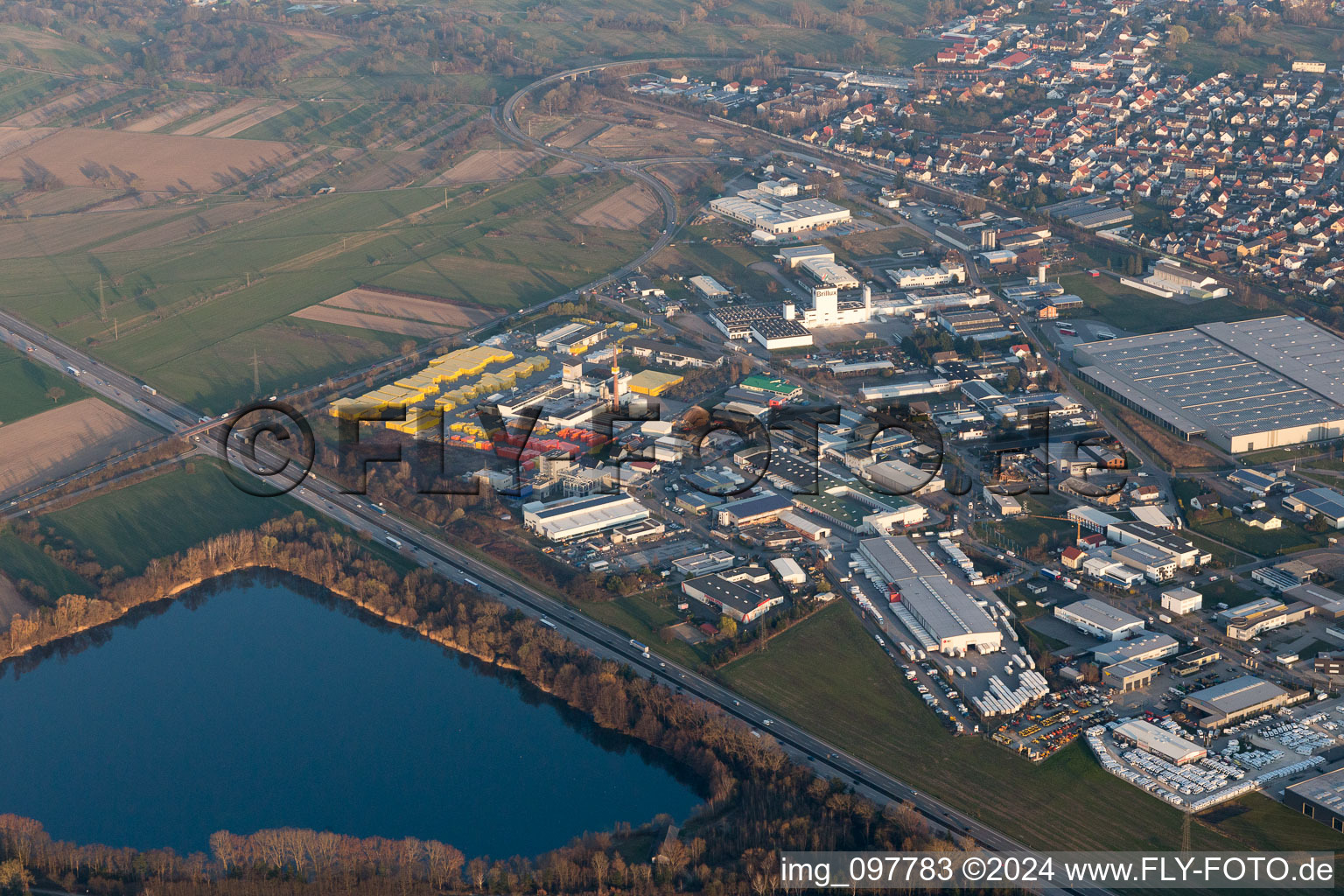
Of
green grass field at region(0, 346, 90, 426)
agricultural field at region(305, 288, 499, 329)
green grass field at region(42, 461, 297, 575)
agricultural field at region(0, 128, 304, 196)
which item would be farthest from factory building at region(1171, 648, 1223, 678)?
agricultural field at region(0, 128, 304, 196)

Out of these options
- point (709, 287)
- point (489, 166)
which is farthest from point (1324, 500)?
point (489, 166)

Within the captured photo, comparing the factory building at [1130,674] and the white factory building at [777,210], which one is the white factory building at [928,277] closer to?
the white factory building at [777,210]

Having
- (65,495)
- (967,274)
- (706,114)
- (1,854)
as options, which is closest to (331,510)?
(65,495)

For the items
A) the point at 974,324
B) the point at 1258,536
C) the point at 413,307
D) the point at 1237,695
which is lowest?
the point at 413,307

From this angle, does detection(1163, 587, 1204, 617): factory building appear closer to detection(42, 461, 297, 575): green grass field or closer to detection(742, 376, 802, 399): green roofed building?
detection(742, 376, 802, 399): green roofed building

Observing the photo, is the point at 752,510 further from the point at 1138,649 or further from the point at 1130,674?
the point at 1130,674

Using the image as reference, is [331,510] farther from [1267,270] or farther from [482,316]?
[1267,270]
